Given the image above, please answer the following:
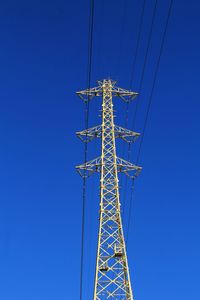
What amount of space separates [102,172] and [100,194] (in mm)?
1481

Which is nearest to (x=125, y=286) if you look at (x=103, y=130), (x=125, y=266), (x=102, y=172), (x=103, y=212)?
(x=125, y=266)

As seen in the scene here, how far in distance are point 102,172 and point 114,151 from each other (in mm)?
1350

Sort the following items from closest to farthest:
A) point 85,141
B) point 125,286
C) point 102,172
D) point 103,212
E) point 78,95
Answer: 1. point 125,286
2. point 103,212
3. point 102,172
4. point 85,141
5. point 78,95

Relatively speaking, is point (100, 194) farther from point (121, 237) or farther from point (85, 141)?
point (85, 141)

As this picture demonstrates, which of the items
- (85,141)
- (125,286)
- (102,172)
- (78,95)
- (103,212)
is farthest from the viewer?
(78,95)

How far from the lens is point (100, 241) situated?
25.8 metres

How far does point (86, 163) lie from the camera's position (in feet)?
97.5

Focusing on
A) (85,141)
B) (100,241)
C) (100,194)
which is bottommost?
(100,241)

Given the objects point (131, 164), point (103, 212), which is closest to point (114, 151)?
point (131, 164)

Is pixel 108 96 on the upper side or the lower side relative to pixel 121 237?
upper

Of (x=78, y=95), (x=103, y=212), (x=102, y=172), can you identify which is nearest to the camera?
(x=103, y=212)

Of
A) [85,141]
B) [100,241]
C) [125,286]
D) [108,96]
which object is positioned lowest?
[125,286]

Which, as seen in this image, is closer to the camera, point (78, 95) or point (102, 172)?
point (102, 172)

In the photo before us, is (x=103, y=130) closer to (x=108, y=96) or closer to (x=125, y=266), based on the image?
(x=108, y=96)
